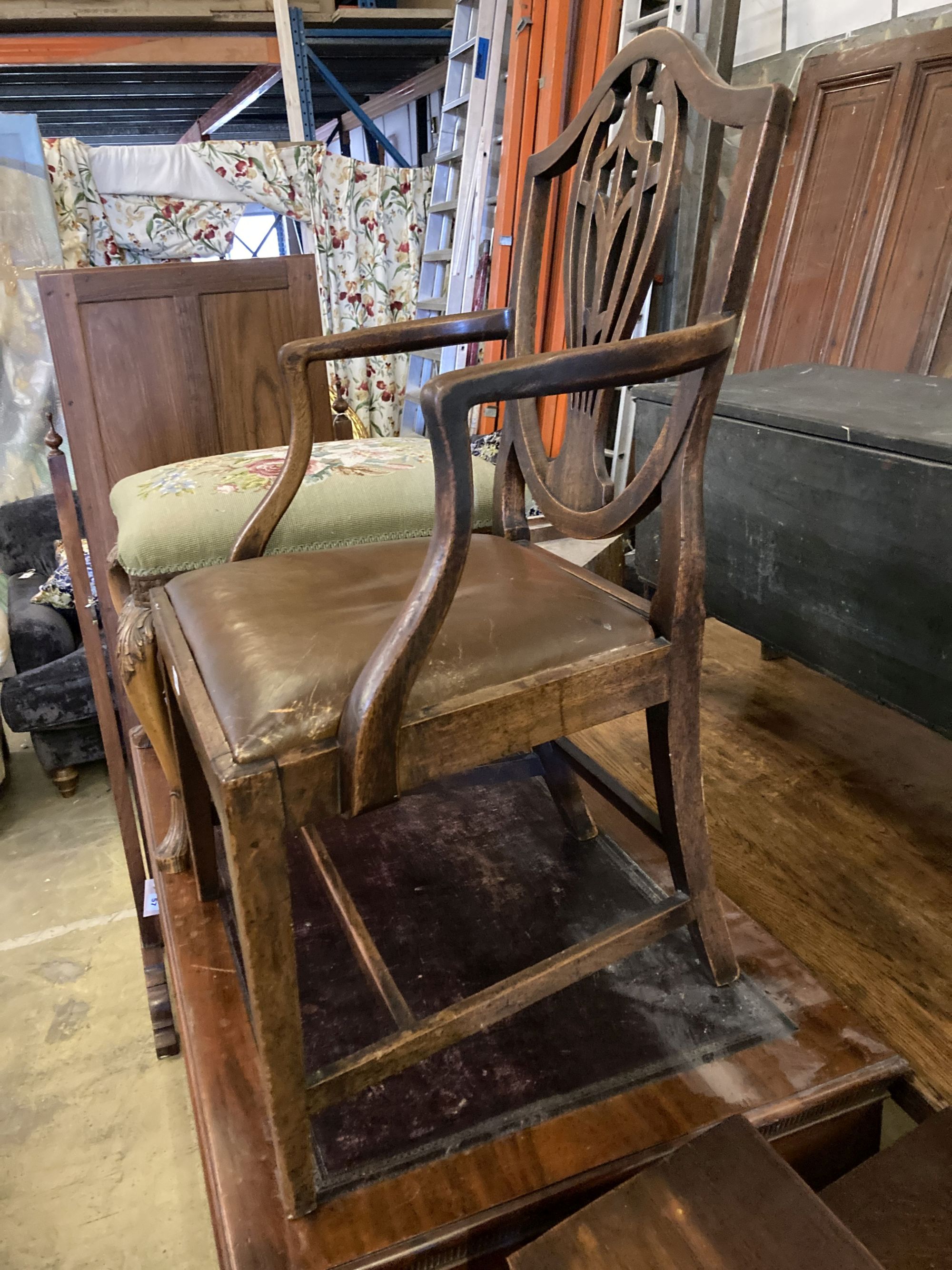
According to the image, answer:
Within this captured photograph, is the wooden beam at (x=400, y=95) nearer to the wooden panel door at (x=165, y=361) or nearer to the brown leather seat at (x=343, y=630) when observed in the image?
the wooden panel door at (x=165, y=361)

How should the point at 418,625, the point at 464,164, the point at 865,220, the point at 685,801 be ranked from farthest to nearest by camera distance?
the point at 464,164
the point at 865,220
the point at 685,801
the point at 418,625

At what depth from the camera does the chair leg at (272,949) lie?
66cm

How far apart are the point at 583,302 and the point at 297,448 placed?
389 millimetres

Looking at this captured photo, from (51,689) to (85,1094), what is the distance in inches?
49.5

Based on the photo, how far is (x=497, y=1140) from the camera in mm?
810

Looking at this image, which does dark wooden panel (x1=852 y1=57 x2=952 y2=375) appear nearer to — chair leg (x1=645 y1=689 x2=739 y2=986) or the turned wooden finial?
chair leg (x1=645 y1=689 x2=739 y2=986)

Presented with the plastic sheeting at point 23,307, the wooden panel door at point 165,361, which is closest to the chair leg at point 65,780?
the wooden panel door at point 165,361

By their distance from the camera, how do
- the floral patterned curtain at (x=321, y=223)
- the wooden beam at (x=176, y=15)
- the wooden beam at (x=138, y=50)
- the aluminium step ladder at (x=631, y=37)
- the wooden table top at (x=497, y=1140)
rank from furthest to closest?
the wooden beam at (x=138, y=50) → the wooden beam at (x=176, y=15) → the floral patterned curtain at (x=321, y=223) → the aluminium step ladder at (x=631, y=37) → the wooden table top at (x=497, y=1140)

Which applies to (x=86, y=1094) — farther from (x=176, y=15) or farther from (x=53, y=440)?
(x=176, y=15)

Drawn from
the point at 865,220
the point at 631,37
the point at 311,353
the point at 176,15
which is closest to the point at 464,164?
the point at 631,37

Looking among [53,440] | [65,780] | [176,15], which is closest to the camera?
[53,440]

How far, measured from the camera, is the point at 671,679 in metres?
0.86

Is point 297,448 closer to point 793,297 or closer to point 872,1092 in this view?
point 872,1092

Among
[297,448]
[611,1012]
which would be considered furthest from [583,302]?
[611,1012]
